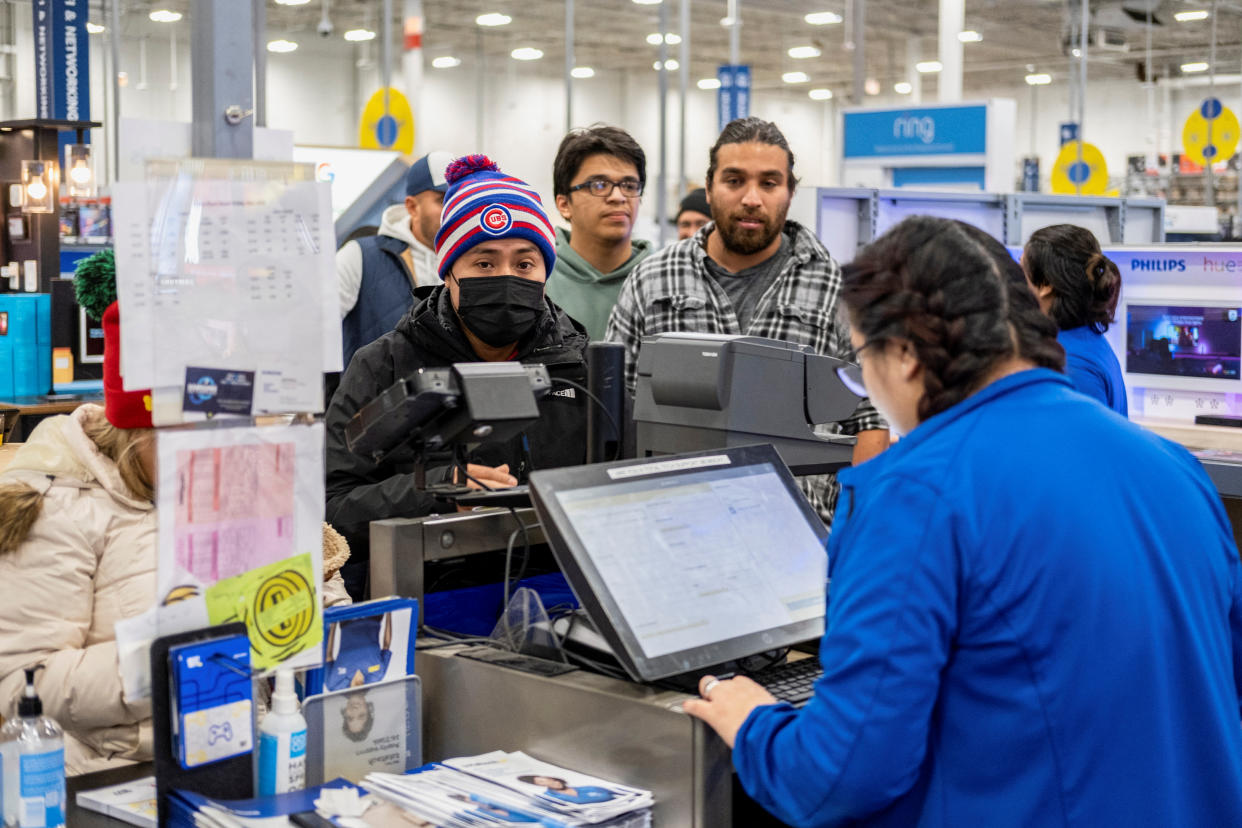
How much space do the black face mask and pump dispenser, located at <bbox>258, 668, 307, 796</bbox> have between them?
39.2 inches

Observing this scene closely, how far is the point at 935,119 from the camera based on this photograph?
26.6 feet

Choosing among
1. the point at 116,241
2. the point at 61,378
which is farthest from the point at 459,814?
the point at 61,378

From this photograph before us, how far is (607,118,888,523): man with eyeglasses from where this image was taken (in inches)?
119

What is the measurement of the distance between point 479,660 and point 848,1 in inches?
625

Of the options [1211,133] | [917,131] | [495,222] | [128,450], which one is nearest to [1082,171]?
[1211,133]

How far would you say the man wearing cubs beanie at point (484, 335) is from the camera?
2342 millimetres

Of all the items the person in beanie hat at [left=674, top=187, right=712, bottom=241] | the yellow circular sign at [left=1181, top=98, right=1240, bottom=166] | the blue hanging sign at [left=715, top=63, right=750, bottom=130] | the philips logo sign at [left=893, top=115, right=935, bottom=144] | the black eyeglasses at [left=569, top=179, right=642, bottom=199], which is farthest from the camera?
the yellow circular sign at [left=1181, top=98, right=1240, bottom=166]

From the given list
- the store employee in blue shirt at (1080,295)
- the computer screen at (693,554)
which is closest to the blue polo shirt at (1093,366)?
the store employee in blue shirt at (1080,295)

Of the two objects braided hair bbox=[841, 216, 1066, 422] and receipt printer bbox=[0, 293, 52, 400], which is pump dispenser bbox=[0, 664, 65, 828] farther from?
receipt printer bbox=[0, 293, 52, 400]

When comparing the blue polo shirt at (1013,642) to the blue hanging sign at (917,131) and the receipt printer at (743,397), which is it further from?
the blue hanging sign at (917,131)

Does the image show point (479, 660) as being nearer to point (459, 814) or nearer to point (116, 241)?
point (459, 814)

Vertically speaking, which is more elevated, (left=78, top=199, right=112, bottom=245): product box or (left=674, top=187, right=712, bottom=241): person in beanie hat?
(left=78, top=199, right=112, bottom=245): product box

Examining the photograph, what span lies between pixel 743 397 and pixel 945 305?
590 millimetres

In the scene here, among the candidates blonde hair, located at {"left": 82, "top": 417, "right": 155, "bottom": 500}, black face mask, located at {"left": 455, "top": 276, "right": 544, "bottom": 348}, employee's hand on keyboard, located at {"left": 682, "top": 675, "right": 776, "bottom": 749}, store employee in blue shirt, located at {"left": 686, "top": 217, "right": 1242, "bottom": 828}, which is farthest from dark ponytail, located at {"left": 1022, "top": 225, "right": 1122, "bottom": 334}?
blonde hair, located at {"left": 82, "top": 417, "right": 155, "bottom": 500}
